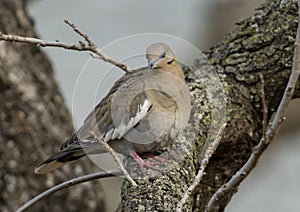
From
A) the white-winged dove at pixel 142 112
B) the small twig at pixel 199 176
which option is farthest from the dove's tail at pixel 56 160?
the small twig at pixel 199 176

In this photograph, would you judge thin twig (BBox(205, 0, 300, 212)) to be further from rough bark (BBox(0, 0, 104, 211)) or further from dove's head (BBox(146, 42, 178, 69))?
rough bark (BBox(0, 0, 104, 211))

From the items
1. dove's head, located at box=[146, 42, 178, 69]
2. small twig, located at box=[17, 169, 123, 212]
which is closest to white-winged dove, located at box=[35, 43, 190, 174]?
dove's head, located at box=[146, 42, 178, 69]

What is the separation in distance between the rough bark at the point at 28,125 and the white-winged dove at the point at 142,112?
30.7 inches

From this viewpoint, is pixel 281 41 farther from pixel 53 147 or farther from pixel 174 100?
pixel 53 147

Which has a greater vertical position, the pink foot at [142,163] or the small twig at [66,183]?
the small twig at [66,183]

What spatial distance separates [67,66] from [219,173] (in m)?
5.16

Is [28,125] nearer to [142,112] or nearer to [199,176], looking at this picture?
[142,112]

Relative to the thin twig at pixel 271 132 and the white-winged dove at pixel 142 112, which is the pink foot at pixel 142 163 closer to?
the white-winged dove at pixel 142 112

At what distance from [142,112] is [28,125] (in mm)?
1234

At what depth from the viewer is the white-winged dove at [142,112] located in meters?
3.15

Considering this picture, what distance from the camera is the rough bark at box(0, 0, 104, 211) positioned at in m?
4.19

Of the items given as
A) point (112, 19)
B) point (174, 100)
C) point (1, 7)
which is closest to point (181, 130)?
point (174, 100)

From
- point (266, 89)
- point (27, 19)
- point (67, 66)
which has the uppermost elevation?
point (27, 19)

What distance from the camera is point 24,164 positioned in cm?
421
